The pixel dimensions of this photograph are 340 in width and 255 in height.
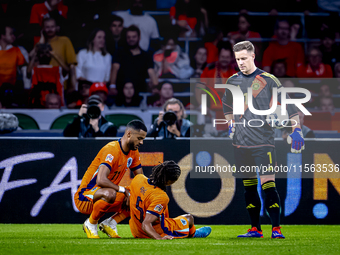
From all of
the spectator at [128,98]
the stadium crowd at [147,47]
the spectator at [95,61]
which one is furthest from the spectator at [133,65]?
the spectator at [128,98]

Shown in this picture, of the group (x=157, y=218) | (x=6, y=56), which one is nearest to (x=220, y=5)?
(x=6, y=56)

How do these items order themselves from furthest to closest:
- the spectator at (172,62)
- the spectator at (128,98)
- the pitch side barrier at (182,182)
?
the spectator at (172,62), the spectator at (128,98), the pitch side barrier at (182,182)

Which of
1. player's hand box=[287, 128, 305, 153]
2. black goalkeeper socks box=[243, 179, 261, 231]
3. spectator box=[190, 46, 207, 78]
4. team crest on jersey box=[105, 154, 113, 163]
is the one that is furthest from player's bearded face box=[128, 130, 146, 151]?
spectator box=[190, 46, 207, 78]

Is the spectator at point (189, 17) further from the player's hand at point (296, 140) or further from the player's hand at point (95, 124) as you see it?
the player's hand at point (296, 140)

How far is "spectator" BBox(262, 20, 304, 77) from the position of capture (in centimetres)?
1036

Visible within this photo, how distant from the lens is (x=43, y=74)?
9883 millimetres

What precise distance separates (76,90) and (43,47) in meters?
1.19

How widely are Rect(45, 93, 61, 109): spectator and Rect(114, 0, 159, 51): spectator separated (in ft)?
7.45

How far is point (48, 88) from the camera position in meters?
9.71

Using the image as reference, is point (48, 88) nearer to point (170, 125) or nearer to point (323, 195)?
point (170, 125)

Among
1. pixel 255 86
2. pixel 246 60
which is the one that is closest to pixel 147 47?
pixel 246 60

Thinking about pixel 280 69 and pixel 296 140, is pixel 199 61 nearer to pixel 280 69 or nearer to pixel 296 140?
pixel 280 69

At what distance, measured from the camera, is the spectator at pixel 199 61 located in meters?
10.4

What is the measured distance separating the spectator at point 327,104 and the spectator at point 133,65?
11.2 ft
